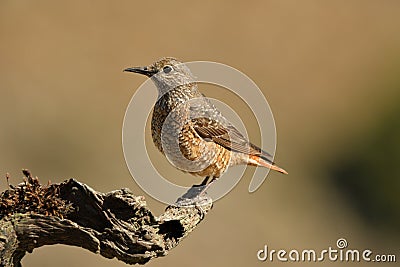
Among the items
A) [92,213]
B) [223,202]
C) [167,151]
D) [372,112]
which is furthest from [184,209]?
[372,112]

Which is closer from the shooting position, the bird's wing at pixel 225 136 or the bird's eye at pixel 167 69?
the bird's eye at pixel 167 69

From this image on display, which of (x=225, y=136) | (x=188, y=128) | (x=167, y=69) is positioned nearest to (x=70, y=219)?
(x=167, y=69)

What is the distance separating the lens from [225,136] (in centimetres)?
720

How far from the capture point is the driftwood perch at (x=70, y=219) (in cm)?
492

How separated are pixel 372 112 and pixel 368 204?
286 centimetres

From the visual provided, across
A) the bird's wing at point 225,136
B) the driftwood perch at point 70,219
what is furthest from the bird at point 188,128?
the driftwood perch at point 70,219

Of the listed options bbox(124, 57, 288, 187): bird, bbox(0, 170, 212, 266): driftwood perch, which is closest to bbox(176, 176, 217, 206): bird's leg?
bbox(124, 57, 288, 187): bird

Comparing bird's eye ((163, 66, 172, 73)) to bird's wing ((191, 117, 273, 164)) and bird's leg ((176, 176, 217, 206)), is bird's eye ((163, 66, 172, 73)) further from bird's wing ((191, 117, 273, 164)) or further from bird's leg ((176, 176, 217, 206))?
bird's leg ((176, 176, 217, 206))

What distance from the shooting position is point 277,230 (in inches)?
661

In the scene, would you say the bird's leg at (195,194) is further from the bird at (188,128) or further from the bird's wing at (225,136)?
the bird's wing at (225,136)

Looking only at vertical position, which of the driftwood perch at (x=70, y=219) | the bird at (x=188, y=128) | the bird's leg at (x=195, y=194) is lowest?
the driftwood perch at (x=70, y=219)

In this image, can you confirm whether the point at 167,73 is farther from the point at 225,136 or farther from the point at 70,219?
the point at 70,219

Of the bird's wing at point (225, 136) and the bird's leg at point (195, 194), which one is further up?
the bird's wing at point (225, 136)

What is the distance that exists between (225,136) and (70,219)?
2.47 m
